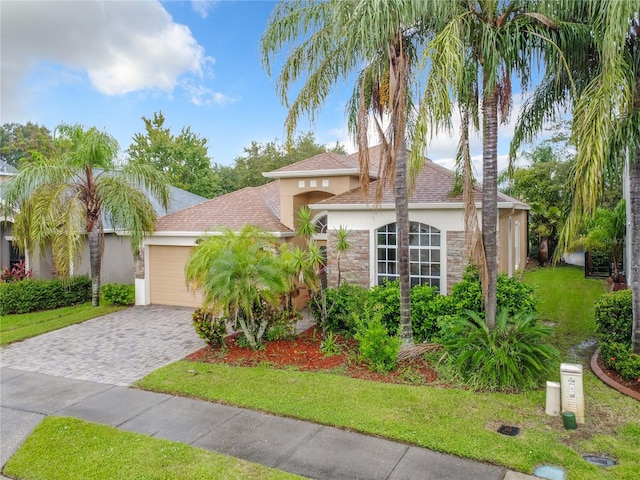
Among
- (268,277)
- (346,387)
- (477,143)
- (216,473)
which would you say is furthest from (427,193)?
(216,473)

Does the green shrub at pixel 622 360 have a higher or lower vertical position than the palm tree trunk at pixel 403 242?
lower

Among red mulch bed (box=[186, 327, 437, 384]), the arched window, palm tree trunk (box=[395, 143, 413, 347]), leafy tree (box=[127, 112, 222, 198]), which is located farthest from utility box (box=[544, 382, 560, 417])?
leafy tree (box=[127, 112, 222, 198])

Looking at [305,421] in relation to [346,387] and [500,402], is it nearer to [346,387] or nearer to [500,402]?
[346,387]

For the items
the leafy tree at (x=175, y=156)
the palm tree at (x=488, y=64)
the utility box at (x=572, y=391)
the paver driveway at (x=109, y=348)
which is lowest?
the paver driveway at (x=109, y=348)

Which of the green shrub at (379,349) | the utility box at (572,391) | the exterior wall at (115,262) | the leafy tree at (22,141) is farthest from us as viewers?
the leafy tree at (22,141)

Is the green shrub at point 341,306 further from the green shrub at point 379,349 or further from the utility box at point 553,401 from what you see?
the utility box at point 553,401

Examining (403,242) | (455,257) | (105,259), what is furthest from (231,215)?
(403,242)

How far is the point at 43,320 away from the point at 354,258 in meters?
10.3

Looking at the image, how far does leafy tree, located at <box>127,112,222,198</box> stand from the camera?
3262 cm

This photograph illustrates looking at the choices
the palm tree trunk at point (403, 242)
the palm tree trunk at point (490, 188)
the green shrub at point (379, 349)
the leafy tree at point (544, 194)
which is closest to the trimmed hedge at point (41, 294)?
the green shrub at point (379, 349)

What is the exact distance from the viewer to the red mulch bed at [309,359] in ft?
27.6

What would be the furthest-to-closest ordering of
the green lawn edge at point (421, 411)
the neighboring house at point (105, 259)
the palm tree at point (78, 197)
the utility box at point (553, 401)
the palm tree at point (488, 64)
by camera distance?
1. the neighboring house at point (105, 259)
2. the palm tree at point (78, 197)
3. the palm tree at point (488, 64)
4. the utility box at point (553, 401)
5. the green lawn edge at point (421, 411)

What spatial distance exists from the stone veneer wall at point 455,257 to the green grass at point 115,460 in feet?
24.8

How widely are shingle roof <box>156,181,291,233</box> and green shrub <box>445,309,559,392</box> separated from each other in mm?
8046
